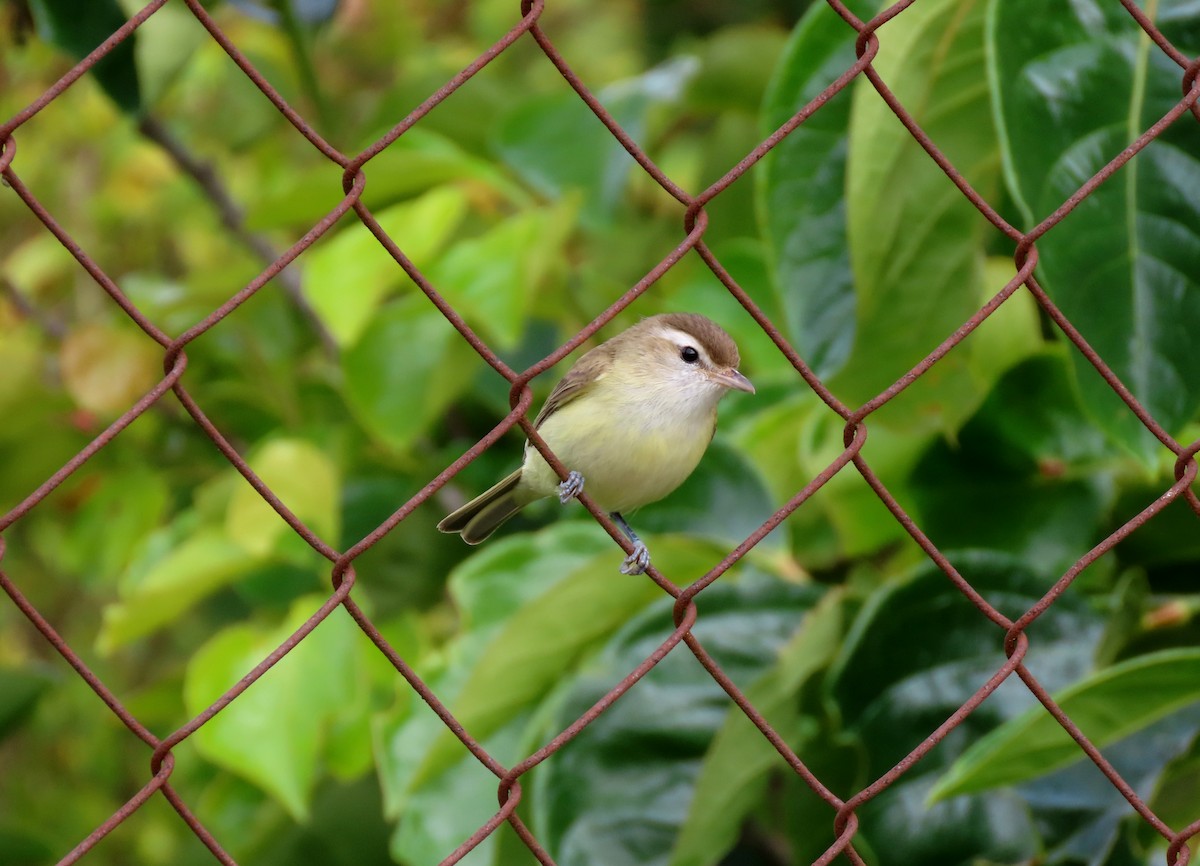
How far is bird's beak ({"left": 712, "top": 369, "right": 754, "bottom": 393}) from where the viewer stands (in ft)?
9.36

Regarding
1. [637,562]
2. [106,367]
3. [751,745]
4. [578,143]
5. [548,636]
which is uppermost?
[106,367]

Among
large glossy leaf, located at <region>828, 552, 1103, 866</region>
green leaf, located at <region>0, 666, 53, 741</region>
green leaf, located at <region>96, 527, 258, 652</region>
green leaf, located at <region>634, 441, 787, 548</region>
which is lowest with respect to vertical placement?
large glossy leaf, located at <region>828, 552, 1103, 866</region>

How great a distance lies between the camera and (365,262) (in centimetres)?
310

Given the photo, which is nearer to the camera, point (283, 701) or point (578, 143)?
point (283, 701)

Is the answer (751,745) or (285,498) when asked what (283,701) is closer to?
(285,498)

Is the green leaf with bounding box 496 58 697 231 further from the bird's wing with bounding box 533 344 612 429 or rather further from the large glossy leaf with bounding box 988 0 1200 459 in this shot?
the large glossy leaf with bounding box 988 0 1200 459

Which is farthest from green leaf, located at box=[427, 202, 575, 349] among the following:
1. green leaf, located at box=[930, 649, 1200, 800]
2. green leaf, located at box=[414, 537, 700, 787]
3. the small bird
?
green leaf, located at box=[930, 649, 1200, 800]

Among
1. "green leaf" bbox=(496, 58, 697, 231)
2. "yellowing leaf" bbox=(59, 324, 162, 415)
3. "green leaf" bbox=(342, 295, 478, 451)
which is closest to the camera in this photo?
"green leaf" bbox=(342, 295, 478, 451)

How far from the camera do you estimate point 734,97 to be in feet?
13.0

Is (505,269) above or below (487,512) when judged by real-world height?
above

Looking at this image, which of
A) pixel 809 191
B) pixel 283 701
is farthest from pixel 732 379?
pixel 283 701

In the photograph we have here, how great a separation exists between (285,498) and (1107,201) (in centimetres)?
174

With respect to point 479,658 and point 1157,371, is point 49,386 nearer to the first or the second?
point 479,658

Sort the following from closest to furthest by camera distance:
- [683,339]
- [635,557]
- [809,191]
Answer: [635,557], [809,191], [683,339]
